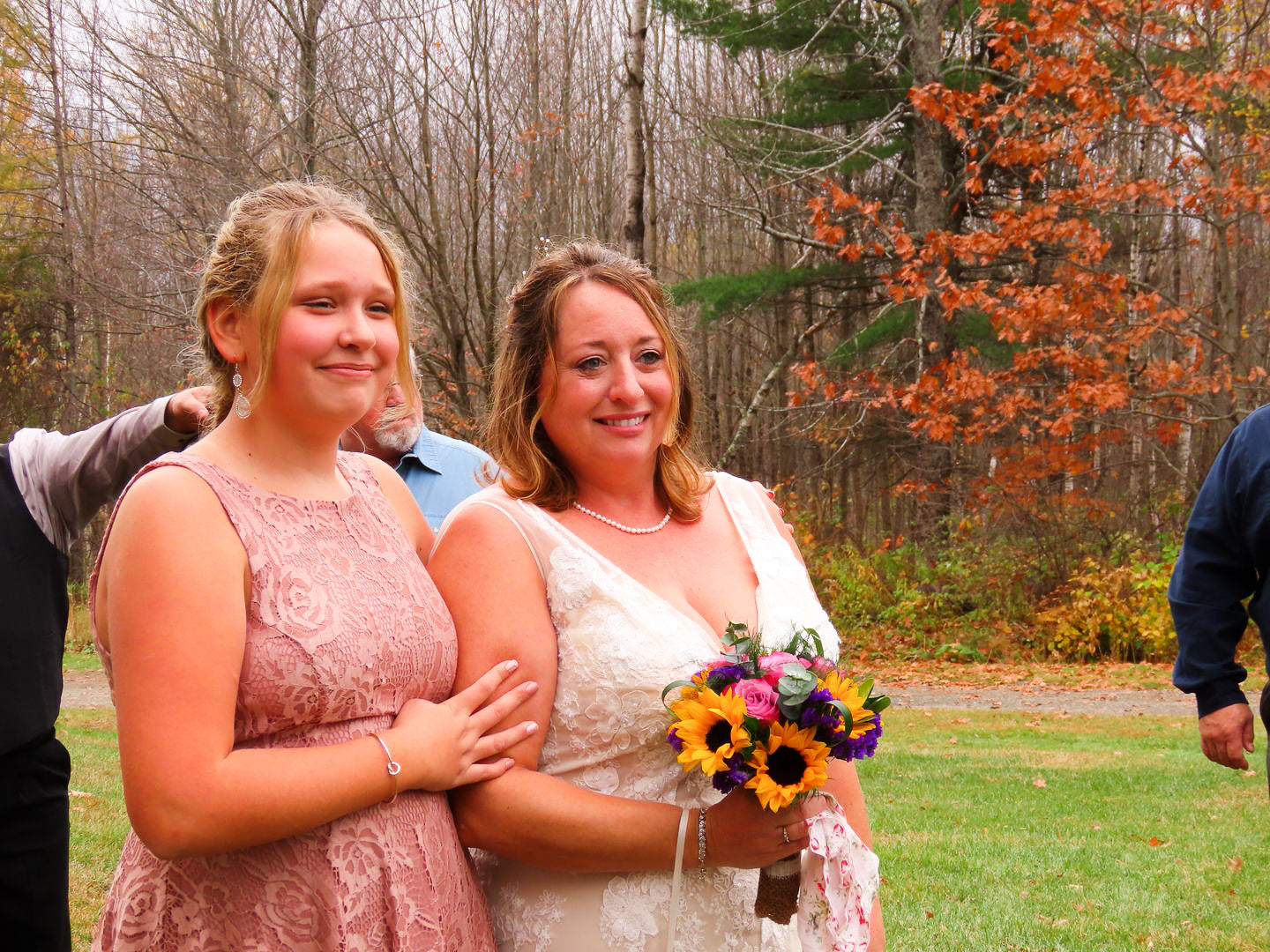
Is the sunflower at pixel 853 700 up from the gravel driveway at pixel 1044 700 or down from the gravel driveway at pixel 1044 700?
up

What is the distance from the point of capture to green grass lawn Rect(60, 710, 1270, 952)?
217 inches

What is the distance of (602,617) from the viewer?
237 cm

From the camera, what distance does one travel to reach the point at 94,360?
22.7 metres

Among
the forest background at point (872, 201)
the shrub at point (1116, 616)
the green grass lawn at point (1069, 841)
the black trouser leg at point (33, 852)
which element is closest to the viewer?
the black trouser leg at point (33, 852)

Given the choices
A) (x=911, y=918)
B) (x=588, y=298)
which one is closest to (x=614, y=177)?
(x=911, y=918)

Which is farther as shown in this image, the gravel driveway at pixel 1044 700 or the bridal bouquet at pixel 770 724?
the gravel driveway at pixel 1044 700

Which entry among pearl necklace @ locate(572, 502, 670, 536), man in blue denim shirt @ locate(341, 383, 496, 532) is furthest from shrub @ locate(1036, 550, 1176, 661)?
pearl necklace @ locate(572, 502, 670, 536)

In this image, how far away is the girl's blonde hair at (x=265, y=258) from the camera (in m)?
2.03

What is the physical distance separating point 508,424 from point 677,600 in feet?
1.88

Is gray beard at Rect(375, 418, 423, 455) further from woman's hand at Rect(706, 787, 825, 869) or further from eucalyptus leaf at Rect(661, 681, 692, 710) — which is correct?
woman's hand at Rect(706, 787, 825, 869)

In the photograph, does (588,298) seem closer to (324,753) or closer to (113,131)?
(324,753)

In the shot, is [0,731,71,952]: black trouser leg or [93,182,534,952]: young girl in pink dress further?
[0,731,71,952]: black trouser leg

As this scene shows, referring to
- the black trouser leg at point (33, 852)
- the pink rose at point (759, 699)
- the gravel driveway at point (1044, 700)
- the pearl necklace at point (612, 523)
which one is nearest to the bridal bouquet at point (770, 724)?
the pink rose at point (759, 699)

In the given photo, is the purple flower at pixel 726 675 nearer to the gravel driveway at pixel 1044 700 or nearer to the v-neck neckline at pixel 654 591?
the v-neck neckline at pixel 654 591
